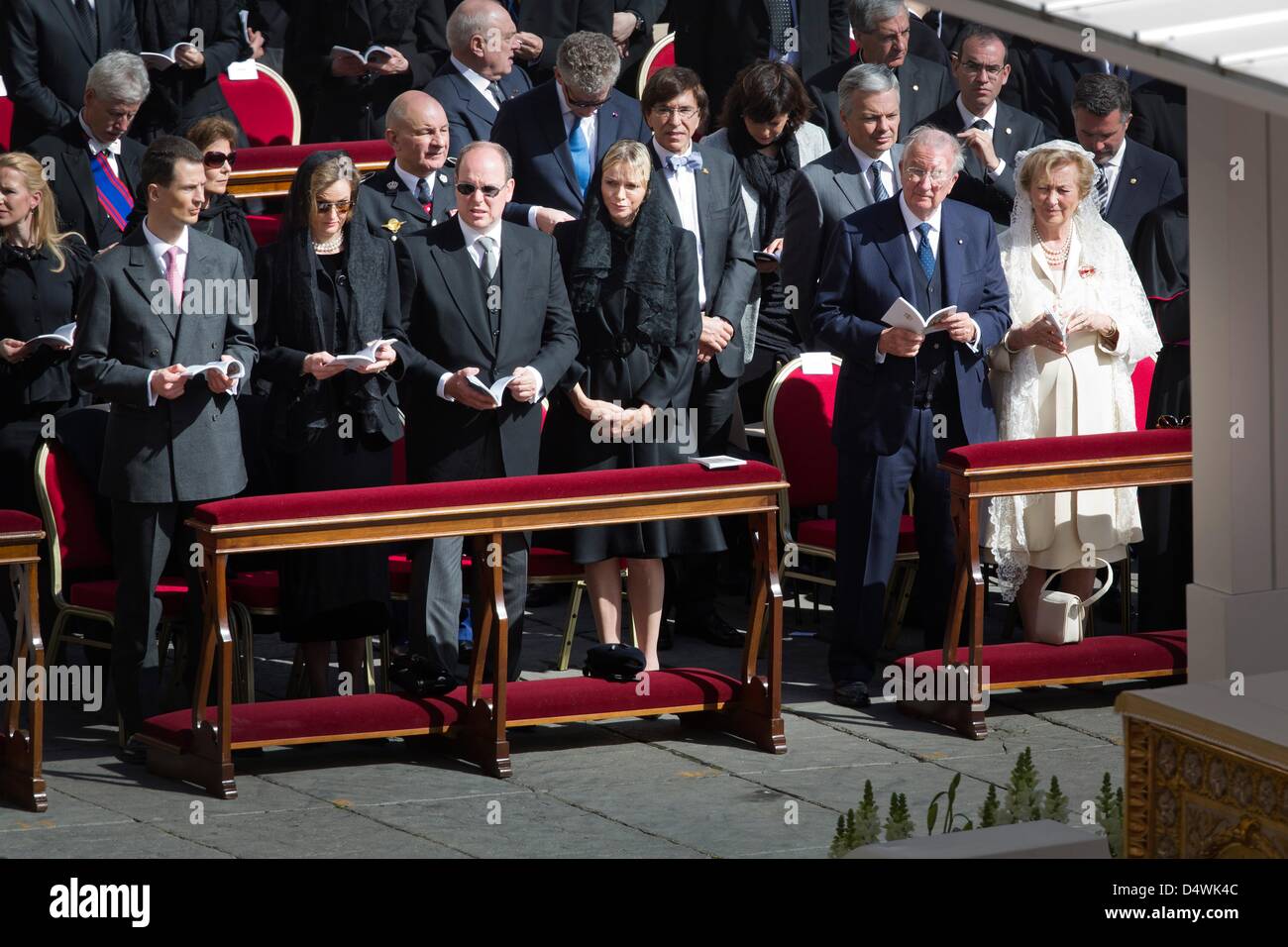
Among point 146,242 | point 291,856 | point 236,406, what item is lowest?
point 291,856

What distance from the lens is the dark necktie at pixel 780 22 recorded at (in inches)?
477

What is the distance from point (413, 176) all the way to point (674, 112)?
1165 mm

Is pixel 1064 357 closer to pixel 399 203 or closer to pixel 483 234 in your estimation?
pixel 483 234

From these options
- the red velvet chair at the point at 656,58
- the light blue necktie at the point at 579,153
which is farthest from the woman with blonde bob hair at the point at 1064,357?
the red velvet chair at the point at 656,58

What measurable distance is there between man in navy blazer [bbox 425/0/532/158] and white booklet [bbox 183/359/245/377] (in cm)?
298

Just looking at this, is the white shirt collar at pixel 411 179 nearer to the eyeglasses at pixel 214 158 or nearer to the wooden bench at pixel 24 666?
the eyeglasses at pixel 214 158

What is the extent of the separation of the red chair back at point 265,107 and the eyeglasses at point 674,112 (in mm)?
3428

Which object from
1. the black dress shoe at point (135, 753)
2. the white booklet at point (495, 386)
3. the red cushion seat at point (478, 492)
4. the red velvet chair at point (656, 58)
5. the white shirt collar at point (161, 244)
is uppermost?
the red velvet chair at point (656, 58)

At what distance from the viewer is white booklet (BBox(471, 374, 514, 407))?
8289 mm

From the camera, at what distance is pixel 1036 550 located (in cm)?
885

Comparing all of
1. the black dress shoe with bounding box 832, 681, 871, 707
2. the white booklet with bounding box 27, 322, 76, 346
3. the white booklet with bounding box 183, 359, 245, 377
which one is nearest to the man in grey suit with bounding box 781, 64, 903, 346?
the black dress shoe with bounding box 832, 681, 871, 707
